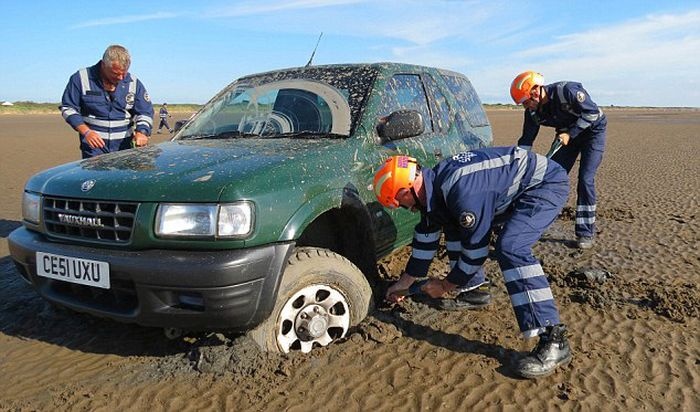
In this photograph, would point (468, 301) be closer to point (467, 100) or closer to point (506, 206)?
point (506, 206)

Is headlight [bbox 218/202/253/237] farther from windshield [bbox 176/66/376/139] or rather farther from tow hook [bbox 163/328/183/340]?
windshield [bbox 176/66/376/139]

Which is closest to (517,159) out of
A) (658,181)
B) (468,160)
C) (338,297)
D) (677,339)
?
(468,160)

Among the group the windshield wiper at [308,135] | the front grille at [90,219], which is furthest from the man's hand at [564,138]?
the front grille at [90,219]

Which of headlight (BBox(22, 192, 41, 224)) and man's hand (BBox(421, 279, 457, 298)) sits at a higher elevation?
headlight (BBox(22, 192, 41, 224))

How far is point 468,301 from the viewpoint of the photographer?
3.83 metres

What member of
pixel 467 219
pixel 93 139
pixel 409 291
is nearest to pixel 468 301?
pixel 409 291

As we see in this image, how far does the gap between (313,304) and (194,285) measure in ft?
2.51

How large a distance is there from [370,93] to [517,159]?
1.14 metres

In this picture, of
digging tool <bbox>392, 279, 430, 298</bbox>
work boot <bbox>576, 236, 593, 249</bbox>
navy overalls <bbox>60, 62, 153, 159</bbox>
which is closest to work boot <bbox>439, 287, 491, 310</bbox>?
digging tool <bbox>392, 279, 430, 298</bbox>

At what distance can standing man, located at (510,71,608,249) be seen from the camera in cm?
517

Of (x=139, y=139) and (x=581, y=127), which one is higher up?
(x=581, y=127)

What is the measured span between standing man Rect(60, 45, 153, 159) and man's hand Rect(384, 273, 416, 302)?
9.10 feet

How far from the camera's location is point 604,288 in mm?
4207

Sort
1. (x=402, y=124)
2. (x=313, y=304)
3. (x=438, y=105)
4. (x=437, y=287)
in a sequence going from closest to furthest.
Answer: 1. (x=313, y=304)
2. (x=437, y=287)
3. (x=402, y=124)
4. (x=438, y=105)
